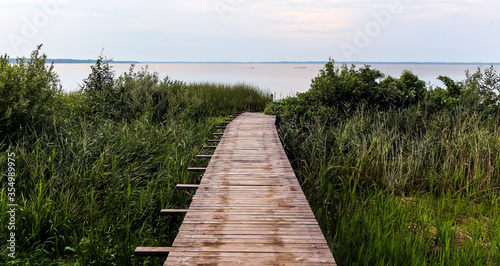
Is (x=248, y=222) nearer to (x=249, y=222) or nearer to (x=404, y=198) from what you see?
(x=249, y=222)

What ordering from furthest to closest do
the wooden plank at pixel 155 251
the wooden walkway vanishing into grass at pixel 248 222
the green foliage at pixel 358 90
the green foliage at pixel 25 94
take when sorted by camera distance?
1. the green foliage at pixel 358 90
2. the green foliage at pixel 25 94
3. the wooden plank at pixel 155 251
4. the wooden walkway vanishing into grass at pixel 248 222

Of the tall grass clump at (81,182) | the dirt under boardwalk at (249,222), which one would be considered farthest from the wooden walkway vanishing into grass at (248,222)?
the tall grass clump at (81,182)

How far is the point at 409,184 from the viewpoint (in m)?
6.14

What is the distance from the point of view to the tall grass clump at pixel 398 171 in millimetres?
4086

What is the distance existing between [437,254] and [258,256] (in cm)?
256

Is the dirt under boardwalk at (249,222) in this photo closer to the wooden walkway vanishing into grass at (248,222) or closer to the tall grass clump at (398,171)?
the wooden walkway vanishing into grass at (248,222)

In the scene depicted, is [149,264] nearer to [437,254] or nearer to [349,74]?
[437,254]

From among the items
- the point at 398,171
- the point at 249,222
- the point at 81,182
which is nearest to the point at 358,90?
the point at 398,171

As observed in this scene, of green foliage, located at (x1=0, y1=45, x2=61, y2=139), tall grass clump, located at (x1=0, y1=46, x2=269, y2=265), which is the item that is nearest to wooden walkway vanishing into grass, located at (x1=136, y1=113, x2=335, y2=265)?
tall grass clump, located at (x1=0, y1=46, x2=269, y2=265)

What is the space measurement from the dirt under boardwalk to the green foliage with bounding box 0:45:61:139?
123 inches

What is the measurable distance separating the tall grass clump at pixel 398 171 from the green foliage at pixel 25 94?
430 centimetres

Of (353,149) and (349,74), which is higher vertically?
(349,74)

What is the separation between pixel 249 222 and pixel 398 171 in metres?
3.72

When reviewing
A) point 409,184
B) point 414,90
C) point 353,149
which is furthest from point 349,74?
point 409,184
